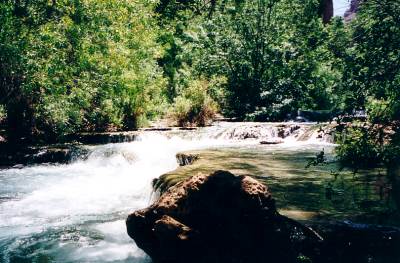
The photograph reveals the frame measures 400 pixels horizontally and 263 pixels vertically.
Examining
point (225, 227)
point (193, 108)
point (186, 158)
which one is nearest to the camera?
point (225, 227)

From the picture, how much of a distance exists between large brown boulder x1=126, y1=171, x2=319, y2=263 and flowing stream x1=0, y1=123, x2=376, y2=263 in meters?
1.18

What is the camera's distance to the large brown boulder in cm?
458

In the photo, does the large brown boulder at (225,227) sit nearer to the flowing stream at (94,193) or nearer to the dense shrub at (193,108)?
the flowing stream at (94,193)

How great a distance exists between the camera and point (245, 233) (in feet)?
15.2

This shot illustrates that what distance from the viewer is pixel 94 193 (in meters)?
10.9

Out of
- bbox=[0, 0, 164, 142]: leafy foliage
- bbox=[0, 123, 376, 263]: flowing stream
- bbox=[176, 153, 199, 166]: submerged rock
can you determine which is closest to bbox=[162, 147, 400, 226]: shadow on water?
bbox=[176, 153, 199, 166]: submerged rock

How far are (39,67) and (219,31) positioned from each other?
11.5m

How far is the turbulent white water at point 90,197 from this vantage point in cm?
675

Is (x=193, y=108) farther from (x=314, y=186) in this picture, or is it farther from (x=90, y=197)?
(x=314, y=186)

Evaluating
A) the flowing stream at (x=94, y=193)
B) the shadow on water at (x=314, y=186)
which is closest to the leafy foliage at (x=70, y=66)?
the flowing stream at (x=94, y=193)

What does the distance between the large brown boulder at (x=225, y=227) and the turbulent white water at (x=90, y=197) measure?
1.35 m

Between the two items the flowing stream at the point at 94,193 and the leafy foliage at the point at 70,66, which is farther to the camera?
the leafy foliage at the point at 70,66

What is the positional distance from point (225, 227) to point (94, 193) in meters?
6.82

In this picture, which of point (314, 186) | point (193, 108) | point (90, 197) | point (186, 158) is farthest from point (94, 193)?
point (193, 108)
